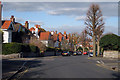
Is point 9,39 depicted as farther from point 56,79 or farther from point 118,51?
point 56,79

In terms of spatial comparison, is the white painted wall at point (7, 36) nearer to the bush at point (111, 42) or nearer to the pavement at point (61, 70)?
the bush at point (111, 42)

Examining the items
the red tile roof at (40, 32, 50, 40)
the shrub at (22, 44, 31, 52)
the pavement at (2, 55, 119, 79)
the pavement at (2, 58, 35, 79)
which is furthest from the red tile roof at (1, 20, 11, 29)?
the red tile roof at (40, 32, 50, 40)

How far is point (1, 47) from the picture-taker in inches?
1239

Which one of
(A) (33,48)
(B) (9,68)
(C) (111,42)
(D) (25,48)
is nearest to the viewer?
(B) (9,68)

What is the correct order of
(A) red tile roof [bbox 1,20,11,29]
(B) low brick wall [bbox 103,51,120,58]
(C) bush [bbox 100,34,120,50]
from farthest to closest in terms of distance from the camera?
(A) red tile roof [bbox 1,20,11,29], (C) bush [bbox 100,34,120,50], (B) low brick wall [bbox 103,51,120,58]

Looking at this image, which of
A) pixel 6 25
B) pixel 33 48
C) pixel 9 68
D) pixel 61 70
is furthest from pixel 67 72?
pixel 6 25

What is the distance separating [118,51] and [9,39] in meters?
24.6

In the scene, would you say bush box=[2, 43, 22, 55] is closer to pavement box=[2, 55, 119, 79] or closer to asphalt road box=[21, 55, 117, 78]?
pavement box=[2, 55, 119, 79]

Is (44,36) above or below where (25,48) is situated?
above

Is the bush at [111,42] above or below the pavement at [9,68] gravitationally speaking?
above

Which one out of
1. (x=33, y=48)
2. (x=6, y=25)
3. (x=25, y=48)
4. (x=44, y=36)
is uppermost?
(x=6, y=25)

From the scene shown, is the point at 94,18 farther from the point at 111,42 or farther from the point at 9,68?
the point at 9,68

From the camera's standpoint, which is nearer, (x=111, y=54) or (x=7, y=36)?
(x=111, y=54)

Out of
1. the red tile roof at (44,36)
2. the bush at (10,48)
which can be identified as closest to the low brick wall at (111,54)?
the bush at (10,48)
